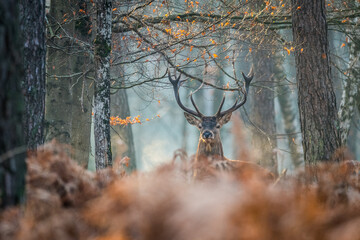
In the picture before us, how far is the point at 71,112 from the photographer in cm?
1020

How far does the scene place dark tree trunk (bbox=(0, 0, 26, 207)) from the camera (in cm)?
219

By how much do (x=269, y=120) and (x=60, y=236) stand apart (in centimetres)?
1632

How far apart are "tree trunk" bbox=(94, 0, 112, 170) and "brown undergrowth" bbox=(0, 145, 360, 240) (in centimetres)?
476

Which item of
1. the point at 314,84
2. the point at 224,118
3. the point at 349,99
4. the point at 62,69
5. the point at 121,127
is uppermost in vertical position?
the point at 62,69

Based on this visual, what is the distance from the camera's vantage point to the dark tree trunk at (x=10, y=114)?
2186mm

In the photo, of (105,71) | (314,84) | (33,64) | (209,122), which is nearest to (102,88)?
(105,71)

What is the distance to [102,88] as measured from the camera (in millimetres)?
7348

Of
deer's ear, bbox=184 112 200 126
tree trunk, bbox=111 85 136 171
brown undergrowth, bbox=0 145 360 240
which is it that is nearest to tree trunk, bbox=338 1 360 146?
deer's ear, bbox=184 112 200 126

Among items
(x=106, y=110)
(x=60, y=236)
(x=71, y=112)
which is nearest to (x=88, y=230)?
(x=60, y=236)

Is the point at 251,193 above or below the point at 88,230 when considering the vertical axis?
above

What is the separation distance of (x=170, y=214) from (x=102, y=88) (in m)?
5.80

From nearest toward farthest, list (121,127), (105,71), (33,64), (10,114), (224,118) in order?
(10,114) → (33,64) → (105,71) → (224,118) → (121,127)

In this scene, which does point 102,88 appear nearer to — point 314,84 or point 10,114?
point 314,84

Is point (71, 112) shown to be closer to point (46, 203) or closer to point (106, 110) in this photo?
point (106, 110)
